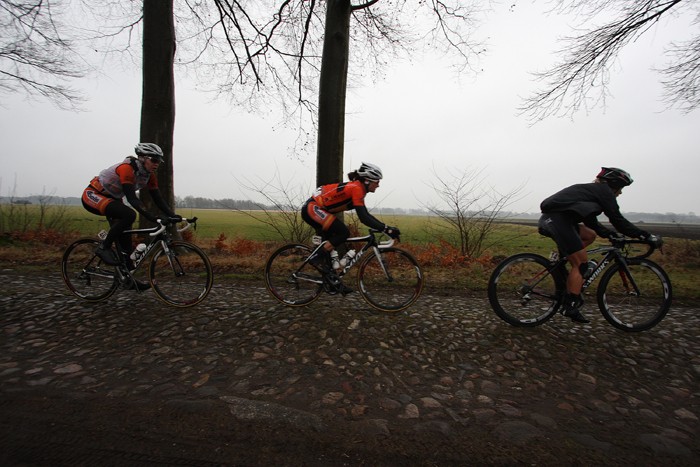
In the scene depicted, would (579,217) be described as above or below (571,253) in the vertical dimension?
above

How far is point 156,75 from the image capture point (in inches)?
278

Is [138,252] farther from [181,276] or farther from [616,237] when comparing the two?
[616,237]

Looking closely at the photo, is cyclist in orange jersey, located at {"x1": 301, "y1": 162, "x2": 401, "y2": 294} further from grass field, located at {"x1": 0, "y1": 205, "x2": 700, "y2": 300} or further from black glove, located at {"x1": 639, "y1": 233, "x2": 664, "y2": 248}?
black glove, located at {"x1": 639, "y1": 233, "x2": 664, "y2": 248}

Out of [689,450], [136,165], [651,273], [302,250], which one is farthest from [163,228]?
[651,273]

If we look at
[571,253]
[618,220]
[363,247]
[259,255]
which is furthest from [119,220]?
[618,220]

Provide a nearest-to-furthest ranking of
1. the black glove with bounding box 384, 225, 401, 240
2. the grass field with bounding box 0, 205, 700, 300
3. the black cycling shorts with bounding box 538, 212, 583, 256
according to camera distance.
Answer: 1. the black cycling shorts with bounding box 538, 212, 583, 256
2. the black glove with bounding box 384, 225, 401, 240
3. the grass field with bounding box 0, 205, 700, 300

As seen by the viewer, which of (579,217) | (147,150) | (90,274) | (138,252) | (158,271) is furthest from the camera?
(90,274)

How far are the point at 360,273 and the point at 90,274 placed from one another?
3.95 metres

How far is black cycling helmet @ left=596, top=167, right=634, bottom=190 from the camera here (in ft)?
12.7

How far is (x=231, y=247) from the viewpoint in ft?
30.7

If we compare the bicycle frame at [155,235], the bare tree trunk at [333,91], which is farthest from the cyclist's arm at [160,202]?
the bare tree trunk at [333,91]

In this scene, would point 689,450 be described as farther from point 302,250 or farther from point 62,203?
point 62,203

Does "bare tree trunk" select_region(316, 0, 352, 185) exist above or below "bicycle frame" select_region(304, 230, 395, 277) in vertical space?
above

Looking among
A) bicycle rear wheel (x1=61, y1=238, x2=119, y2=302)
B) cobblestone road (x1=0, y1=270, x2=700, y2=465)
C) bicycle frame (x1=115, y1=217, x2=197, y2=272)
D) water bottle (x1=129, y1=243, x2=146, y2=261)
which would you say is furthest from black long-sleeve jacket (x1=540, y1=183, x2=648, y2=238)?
bicycle rear wheel (x1=61, y1=238, x2=119, y2=302)
